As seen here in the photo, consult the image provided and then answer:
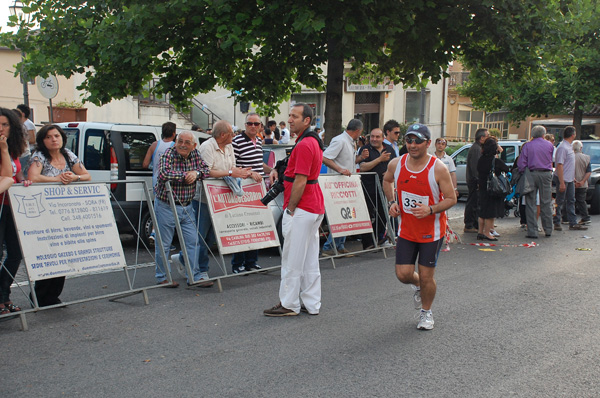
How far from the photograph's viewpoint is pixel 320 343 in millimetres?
5668

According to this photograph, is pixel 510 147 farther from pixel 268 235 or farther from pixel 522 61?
pixel 268 235

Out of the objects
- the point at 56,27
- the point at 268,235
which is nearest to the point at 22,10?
the point at 56,27

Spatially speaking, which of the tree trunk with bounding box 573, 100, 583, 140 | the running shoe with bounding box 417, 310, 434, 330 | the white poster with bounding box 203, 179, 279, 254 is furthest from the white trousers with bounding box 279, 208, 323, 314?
the tree trunk with bounding box 573, 100, 583, 140

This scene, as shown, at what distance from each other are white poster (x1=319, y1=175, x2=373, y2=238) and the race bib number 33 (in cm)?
329

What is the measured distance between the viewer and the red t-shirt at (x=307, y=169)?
6312 millimetres

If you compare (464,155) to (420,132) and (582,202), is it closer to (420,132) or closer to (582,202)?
(582,202)

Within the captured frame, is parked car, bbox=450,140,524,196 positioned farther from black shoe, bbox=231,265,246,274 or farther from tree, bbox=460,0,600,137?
black shoe, bbox=231,265,246,274

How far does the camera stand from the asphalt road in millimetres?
4676

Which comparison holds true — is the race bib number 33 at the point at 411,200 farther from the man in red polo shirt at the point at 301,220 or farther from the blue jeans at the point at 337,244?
the blue jeans at the point at 337,244

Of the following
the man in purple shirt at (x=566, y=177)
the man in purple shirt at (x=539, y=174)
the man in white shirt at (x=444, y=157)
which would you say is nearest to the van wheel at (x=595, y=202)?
the man in purple shirt at (x=566, y=177)

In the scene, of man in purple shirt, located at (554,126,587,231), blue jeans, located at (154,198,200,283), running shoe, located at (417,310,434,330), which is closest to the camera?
running shoe, located at (417,310,434,330)

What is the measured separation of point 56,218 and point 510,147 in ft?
47.9

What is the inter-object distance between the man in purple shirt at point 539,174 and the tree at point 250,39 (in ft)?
5.38

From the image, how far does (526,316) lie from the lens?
665cm
